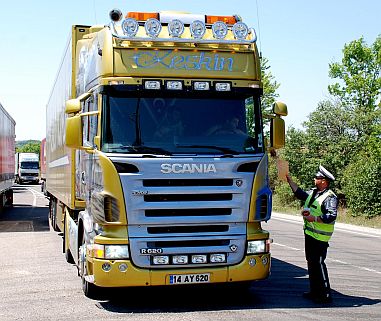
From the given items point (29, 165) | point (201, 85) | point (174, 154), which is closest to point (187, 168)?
point (174, 154)

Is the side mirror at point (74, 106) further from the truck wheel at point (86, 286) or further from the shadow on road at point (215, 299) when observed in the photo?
the shadow on road at point (215, 299)

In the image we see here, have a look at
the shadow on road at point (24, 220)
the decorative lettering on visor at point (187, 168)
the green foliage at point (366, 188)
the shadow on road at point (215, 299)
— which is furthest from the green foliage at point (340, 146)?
the decorative lettering on visor at point (187, 168)

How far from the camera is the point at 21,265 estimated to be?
12656 millimetres

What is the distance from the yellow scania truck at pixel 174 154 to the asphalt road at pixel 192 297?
0.41m

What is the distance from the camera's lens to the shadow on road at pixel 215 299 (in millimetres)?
8734

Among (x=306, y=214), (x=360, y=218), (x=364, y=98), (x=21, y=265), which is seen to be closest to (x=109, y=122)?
(x=306, y=214)

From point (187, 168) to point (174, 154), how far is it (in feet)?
0.81

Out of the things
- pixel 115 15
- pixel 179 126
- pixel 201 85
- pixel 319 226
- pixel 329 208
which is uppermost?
pixel 115 15

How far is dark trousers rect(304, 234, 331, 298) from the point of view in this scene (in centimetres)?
907

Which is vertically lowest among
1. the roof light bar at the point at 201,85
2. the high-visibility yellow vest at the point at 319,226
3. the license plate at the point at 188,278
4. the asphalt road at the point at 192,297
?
the asphalt road at the point at 192,297

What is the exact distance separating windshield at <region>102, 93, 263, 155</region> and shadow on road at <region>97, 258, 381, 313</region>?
2037mm

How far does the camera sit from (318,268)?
919cm

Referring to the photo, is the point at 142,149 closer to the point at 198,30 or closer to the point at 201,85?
the point at 201,85

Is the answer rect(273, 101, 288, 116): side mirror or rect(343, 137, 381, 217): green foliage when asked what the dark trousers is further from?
rect(343, 137, 381, 217): green foliage
